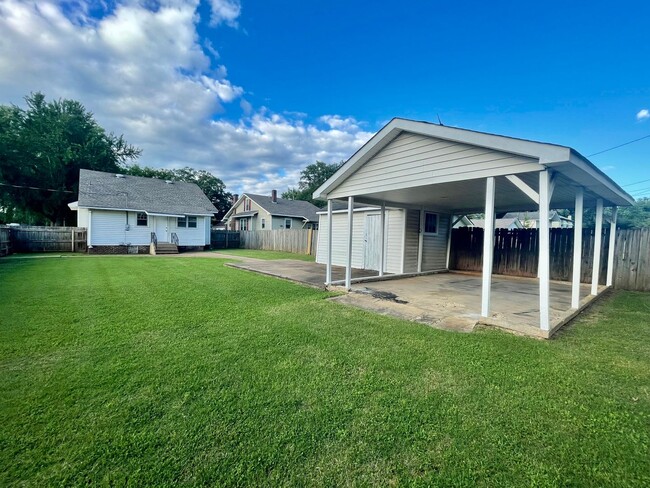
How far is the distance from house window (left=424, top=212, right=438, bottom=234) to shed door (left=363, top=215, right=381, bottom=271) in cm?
169

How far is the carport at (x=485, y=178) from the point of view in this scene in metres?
3.95

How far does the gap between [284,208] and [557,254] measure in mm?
24286

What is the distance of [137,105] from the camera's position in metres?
17.9

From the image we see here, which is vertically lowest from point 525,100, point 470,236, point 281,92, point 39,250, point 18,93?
point 39,250

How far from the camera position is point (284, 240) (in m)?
22.2

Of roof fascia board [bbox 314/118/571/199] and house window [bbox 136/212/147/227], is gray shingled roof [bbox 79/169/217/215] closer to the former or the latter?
house window [bbox 136/212/147/227]

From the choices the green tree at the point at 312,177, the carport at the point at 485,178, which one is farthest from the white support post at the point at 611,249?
the green tree at the point at 312,177

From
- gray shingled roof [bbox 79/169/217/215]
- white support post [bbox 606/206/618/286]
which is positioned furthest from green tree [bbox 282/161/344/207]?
white support post [bbox 606/206/618/286]

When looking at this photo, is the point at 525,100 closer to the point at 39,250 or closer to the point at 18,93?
the point at 39,250

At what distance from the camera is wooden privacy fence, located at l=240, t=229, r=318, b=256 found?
66.1 feet

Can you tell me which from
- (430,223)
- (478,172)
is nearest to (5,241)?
(430,223)

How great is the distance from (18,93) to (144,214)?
16.5 meters

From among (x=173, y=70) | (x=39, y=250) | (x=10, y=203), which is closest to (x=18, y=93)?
(x=10, y=203)

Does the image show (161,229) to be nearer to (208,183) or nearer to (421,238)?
(421,238)
